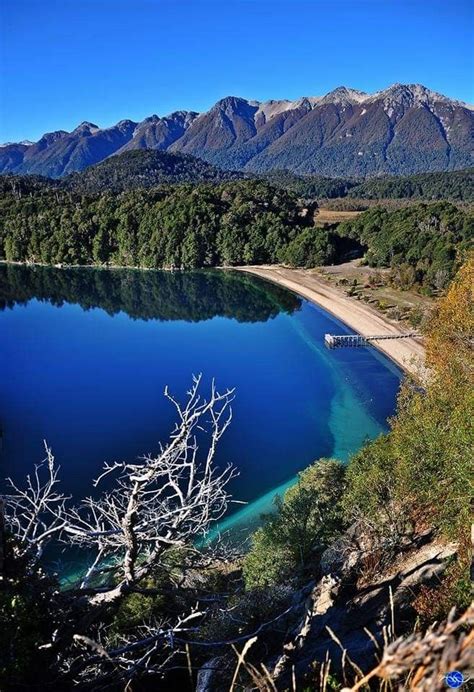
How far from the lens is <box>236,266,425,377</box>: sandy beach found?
4488cm

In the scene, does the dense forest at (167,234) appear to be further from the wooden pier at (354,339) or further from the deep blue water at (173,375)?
the wooden pier at (354,339)

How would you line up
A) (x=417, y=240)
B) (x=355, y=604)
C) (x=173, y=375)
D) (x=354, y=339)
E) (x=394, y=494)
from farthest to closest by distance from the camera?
(x=417, y=240) → (x=354, y=339) → (x=173, y=375) → (x=394, y=494) → (x=355, y=604)

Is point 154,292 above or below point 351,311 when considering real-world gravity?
above

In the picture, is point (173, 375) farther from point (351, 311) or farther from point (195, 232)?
point (195, 232)

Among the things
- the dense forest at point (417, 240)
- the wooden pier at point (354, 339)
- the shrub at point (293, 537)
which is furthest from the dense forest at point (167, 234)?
the shrub at point (293, 537)

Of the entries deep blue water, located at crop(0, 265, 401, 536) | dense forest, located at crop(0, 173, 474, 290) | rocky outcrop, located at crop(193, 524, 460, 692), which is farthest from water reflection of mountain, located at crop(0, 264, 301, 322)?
rocky outcrop, located at crop(193, 524, 460, 692)

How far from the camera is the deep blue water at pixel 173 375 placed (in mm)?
29766

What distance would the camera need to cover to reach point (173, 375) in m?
42.8

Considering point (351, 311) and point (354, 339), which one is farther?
point (351, 311)

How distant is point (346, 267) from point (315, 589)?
240ft

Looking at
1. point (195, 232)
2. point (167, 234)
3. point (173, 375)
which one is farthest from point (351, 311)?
point (167, 234)

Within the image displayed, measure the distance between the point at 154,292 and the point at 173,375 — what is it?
34.7 meters

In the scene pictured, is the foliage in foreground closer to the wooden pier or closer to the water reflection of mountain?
the wooden pier

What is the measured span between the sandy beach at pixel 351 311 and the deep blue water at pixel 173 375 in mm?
1415
